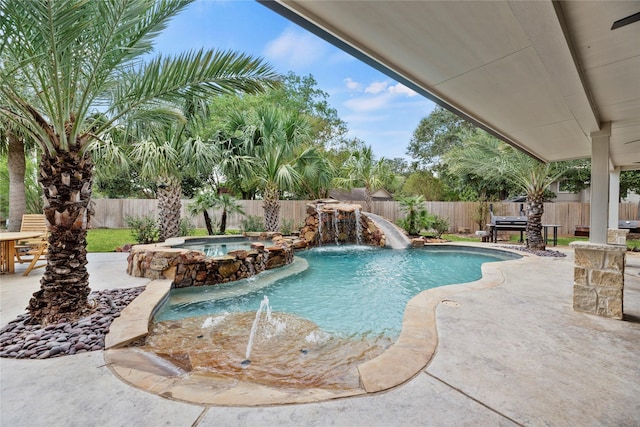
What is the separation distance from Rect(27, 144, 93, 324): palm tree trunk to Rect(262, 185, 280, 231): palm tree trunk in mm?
7851

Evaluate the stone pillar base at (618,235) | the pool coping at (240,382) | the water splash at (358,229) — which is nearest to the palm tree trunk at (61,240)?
the pool coping at (240,382)

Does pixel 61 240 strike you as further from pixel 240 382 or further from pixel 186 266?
pixel 240 382

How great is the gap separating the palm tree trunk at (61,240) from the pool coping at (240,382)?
0.66 meters

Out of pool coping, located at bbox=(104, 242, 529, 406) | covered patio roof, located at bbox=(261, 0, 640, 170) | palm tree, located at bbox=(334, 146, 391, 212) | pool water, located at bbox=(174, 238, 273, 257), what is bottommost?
pool coping, located at bbox=(104, 242, 529, 406)

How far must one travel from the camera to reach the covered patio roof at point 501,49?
6.75ft

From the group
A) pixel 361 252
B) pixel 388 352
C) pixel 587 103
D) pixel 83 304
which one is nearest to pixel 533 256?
pixel 361 252

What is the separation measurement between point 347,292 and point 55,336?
4.00m

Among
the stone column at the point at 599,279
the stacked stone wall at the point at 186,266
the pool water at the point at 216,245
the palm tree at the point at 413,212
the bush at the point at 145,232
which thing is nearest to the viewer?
the stone column at the point at 599,279

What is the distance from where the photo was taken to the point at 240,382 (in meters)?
2.29

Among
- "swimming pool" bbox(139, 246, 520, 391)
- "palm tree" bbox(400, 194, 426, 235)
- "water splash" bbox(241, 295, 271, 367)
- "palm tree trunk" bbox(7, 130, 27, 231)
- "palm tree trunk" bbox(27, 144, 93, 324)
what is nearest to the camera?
"swimming pool" bbox(139, 246, 520, 391)

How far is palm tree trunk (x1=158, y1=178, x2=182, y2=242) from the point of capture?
936cm

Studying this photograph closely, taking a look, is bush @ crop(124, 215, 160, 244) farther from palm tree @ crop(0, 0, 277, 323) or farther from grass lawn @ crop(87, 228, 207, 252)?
palm tree @ crop(0, 0, 277, 323)

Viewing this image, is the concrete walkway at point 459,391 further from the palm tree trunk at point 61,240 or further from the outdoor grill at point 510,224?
the outdoor grill at point 510,224

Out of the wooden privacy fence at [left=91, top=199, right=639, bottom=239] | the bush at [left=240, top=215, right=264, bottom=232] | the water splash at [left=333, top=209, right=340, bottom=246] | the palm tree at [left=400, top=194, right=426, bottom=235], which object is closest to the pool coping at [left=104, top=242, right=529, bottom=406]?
the water splash at [left=333, top=209, right=340, bottom=246]
